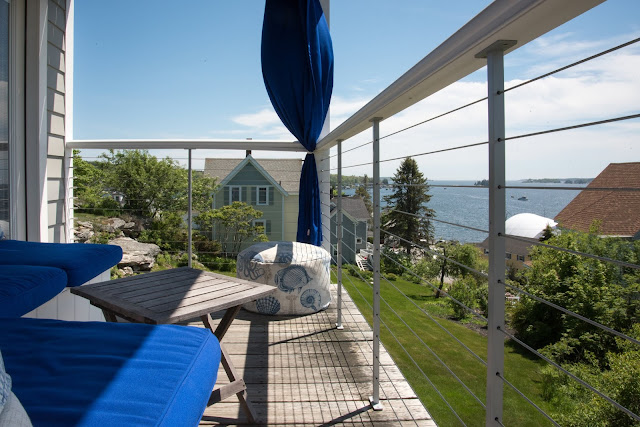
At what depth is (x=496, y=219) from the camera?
2.90 feet

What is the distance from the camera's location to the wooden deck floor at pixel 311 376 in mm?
1718

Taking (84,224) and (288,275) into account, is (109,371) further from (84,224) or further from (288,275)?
(84,224)

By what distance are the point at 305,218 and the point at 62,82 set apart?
218 centimetres

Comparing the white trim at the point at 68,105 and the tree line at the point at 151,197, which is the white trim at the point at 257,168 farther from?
the white trim at the point at 68,105

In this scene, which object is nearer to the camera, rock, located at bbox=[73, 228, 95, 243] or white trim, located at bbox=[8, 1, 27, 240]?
white trim, located at bbox=[8, 1, 27, 240]

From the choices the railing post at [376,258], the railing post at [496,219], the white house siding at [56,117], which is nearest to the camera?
the railing post at [496,219]

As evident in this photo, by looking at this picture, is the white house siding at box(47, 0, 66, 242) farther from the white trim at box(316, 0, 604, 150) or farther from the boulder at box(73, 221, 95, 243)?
the white trim at box(316, 0, 604, 150)

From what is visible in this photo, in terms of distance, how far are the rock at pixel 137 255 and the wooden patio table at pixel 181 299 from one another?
3314 mm

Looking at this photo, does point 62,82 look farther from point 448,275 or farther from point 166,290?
point 448,275

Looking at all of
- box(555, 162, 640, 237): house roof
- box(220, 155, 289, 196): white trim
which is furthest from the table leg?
box(220, 155, 289, 196): white trim

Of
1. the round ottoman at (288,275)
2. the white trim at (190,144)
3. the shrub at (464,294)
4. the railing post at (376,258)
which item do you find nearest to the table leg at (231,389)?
the railing post at (376,258)

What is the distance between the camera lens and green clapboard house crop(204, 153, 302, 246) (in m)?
4.50

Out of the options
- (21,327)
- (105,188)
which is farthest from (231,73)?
(21,327)

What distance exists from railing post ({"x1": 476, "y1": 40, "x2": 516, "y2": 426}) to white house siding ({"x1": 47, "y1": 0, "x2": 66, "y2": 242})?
3.44 metres
